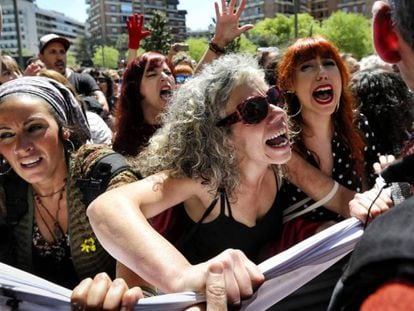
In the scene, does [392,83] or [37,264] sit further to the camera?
[392,83]

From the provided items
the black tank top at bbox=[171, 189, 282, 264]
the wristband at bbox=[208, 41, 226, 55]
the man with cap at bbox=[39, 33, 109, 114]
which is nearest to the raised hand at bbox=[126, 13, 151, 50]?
the man with cap at bbox=[39, 33, 109, 114]

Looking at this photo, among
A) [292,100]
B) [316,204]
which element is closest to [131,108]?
[292,100]

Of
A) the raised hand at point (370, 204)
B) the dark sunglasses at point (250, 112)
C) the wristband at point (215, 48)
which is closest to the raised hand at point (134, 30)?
the wristband at point (215, 48)

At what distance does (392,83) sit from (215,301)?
8.62ft

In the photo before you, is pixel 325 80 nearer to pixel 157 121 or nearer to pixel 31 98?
pixel 157 121

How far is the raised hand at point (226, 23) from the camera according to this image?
3.56 metres

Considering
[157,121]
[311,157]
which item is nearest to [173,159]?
[311,157]

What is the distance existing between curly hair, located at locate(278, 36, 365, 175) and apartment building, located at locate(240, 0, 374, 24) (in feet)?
327

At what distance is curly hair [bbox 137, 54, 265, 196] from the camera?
201 cm

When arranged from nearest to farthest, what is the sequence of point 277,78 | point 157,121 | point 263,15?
1. point 277,78
2. point 157,121
3. point 263,15

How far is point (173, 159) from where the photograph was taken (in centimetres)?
204

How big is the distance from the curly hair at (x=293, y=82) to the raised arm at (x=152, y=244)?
1.11 m

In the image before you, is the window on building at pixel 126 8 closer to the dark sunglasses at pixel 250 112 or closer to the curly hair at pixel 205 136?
the curly hair at pixel 205 136

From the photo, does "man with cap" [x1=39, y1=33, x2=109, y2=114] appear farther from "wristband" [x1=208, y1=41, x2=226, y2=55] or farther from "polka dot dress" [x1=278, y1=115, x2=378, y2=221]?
"polka dot dress" [x1=278, y1=115, x2=378, y2=221]
